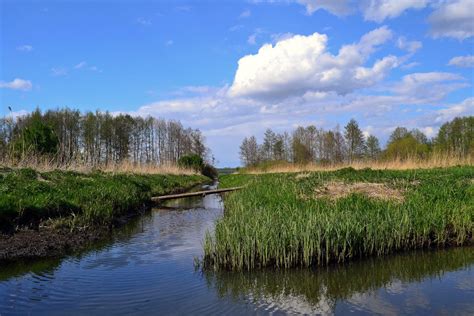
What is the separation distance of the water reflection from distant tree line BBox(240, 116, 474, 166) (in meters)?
39.7

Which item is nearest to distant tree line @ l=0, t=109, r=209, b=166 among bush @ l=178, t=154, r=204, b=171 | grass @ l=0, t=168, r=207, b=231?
bush @ l=178, t=154, r=204, b=171

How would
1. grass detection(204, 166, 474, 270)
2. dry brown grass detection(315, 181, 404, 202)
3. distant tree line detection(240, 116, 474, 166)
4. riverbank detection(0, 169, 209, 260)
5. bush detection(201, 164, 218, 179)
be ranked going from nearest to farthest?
1. grass detection(204, 166, 474, 270)
2. riverbank detection(0, 169, 209, 260)
3. dry brown grass detection(315, 181, 404, 202)
4. distant tree line detection(240, 116, 474, 166)
5. bush detection(201, 164, 218, 179)

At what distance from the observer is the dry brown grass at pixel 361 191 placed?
489 inches

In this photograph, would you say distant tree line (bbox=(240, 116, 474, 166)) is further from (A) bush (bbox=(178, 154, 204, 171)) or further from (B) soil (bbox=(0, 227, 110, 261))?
(B) soil (bbox=(0, 227, 110, 261))

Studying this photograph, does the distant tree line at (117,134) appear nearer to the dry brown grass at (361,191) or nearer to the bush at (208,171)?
the bush at (208,171)

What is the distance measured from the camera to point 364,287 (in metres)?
6.86

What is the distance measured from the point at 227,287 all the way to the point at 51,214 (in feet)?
21.0

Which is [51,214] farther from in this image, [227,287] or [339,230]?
[339,230]

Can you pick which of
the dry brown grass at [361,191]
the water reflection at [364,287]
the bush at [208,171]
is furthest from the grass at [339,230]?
the bush at [208,171]

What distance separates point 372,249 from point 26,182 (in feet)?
35.2

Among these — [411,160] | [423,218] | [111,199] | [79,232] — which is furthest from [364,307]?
[411,160]

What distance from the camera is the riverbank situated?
9352 millimetres

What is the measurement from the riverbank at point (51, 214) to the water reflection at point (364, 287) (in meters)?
4.34

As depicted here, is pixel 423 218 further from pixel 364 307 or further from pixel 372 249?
pixel 364 307
